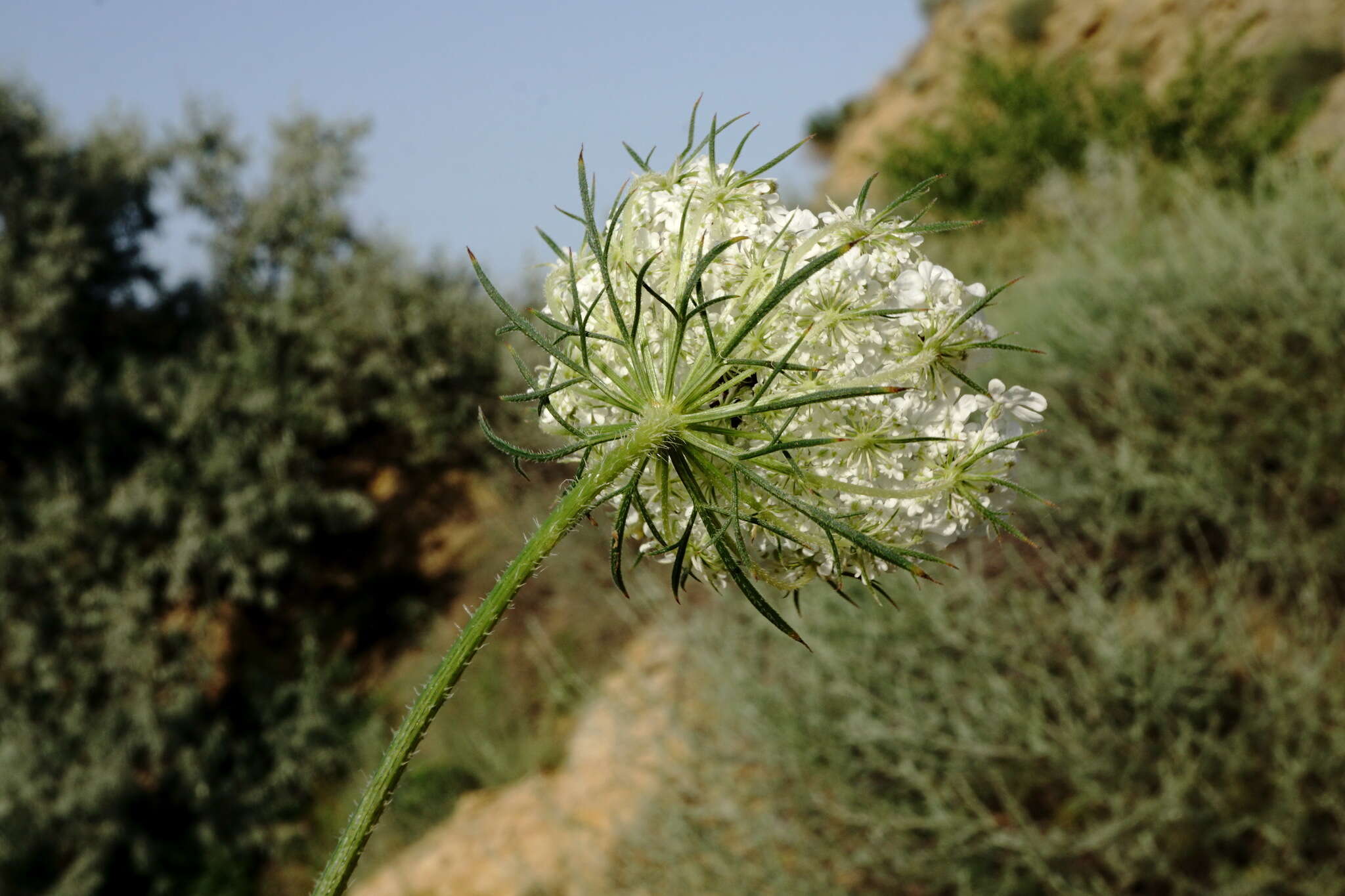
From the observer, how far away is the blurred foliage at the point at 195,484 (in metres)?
7.39

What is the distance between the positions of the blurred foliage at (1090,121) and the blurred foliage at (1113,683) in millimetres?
5033

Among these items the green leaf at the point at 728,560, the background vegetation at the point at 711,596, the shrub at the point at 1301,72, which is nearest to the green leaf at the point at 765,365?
the green leaf at the point at 728,560

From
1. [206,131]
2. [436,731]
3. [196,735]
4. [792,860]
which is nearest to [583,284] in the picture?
[792,860]

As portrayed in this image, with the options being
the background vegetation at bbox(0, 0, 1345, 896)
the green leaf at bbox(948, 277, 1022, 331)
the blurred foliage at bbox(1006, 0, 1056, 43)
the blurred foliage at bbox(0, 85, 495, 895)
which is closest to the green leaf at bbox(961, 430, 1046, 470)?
the green leaf at bbox(948, 277, 1022, 331)

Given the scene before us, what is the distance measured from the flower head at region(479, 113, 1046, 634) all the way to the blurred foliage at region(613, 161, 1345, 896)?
240 centimetres

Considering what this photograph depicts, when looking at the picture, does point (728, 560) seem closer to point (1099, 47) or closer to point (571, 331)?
point (571, 331)

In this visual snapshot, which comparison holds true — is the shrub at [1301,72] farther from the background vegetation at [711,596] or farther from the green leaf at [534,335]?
the green leaf at [534,335]

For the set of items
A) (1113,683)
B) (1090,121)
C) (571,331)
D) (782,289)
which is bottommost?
(571,331)

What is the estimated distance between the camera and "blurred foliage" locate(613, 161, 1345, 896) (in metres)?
3.29

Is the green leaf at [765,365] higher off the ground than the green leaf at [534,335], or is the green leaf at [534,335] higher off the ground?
the green leaf at [765,365]

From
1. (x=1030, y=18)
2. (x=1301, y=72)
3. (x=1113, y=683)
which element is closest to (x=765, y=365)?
(x=1113, y=683)

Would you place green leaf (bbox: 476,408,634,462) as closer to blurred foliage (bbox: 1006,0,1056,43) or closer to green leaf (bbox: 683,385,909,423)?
green leaf (bbox: 683,385,909,423)

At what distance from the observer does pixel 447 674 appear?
745 mm

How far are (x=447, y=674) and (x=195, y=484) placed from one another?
27.9 feet
